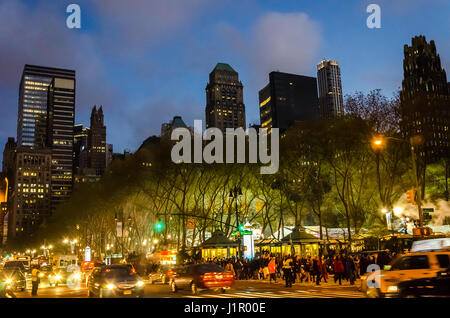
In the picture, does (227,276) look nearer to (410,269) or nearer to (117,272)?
(117,272)

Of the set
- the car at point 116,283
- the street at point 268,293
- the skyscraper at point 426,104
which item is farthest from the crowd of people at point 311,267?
the car at point 116,283

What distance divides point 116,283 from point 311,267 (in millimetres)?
14687

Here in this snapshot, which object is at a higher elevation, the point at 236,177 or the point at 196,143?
the point at 196,143

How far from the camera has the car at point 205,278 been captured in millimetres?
21828

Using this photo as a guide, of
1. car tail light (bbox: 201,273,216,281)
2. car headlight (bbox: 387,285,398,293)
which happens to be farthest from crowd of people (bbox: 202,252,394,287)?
car headlight (bbox: 387,285,398,293)

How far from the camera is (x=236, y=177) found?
5581cm

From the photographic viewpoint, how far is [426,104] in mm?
42625

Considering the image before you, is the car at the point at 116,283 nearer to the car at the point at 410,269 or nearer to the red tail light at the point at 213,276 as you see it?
the red tail light at the point at 213,276

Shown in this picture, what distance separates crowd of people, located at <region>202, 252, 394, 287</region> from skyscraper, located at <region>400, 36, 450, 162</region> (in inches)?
360

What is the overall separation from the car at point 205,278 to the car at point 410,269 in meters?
8.82

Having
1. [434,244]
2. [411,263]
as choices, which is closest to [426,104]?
[434,244]
